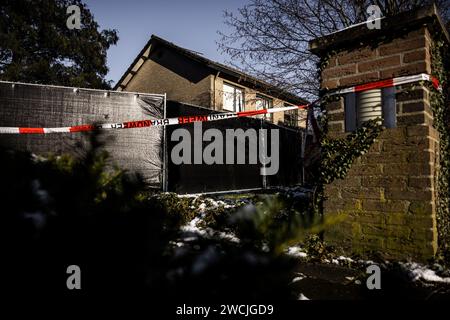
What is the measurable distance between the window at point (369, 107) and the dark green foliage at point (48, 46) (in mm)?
19322

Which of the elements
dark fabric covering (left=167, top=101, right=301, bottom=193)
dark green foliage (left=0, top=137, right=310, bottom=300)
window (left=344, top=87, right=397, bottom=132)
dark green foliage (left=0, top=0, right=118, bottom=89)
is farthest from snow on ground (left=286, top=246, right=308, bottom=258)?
dark green foliage (left=0, top=0, right=118, bottom=89)

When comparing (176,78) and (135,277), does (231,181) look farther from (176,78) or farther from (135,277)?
(176,78)

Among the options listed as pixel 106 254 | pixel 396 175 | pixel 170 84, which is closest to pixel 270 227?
pixel 106 254

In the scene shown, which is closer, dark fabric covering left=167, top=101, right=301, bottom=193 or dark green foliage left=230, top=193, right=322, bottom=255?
dark green foliage left=230, top=193, right=322, bottom=255

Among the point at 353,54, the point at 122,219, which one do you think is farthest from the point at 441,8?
the point at 122,219

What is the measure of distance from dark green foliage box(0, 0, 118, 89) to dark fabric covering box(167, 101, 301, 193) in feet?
47.4

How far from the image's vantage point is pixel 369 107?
279 cm

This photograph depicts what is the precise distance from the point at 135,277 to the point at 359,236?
2503 mm

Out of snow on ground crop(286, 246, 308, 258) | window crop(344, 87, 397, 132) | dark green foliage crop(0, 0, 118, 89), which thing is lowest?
snow on ground crop(286, 246, 308, 258)

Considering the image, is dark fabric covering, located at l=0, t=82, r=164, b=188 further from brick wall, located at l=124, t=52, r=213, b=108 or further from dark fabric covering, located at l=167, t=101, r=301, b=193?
brick wall, located at l=124, t=52, r=213, b=108

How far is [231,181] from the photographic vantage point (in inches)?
314

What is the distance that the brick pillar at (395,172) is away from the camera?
2.50 metres

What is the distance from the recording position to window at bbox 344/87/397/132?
2691 millimetres

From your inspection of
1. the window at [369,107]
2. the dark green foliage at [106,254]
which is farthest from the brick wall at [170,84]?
the dark green foliage at [106,254]
